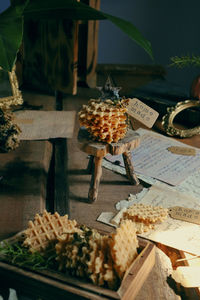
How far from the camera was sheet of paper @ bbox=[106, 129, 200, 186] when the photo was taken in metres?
1.36

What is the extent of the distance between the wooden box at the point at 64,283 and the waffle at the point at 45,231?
2.6 inches

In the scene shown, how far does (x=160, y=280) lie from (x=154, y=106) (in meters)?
1.11

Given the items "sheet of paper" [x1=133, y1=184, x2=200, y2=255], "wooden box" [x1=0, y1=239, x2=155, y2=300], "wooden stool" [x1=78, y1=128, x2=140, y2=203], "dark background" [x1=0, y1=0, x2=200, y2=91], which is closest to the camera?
"wooden box" [x1=0, y1=239, x2=155, y2=300]

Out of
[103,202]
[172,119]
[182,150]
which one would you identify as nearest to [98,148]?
[103,202]

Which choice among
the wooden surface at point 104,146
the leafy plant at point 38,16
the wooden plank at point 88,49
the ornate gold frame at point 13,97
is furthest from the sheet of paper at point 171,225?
the wooden plank at point 88,49

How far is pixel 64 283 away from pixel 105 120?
0.51 metres

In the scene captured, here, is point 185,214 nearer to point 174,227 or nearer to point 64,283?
point 174,227

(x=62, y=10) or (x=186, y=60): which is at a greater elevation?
(x=62, y=10)

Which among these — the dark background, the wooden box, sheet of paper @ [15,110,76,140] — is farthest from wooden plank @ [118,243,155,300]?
the dark background

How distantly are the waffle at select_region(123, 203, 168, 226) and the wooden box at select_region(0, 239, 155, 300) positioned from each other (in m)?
0.27

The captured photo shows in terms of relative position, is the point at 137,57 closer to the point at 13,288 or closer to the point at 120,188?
the point at 120,188

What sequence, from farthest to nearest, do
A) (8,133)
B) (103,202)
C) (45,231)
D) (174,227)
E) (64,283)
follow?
(8,133)
(103,202)
(174,227)
(45,231)
(64,283)

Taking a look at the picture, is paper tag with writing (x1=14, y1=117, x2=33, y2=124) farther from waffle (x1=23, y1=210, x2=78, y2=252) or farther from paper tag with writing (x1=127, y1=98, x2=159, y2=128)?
waffle (x1=23, y1=210, x2=78, y2=252)

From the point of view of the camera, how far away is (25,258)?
2.60 feet
